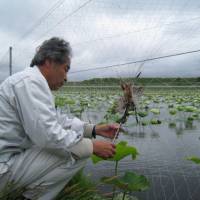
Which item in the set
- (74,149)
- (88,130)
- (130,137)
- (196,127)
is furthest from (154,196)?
(196,127)

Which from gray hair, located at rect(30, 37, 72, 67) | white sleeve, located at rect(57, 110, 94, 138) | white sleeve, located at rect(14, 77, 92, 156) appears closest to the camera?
white sleeve, located at rect(14, 77, 92, 156)

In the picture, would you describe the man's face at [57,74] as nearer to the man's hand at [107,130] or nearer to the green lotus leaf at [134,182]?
the man's hand at [107,130]

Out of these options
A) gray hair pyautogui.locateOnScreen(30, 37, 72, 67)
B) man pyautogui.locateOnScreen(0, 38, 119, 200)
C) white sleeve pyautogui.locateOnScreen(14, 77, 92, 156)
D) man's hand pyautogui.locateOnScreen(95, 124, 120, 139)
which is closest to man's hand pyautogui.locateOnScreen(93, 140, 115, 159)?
man pyautogui.locateOnScreen(0, 38, 119, 200)

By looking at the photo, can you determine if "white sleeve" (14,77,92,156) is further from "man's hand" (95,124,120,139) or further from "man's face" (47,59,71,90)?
"man's hand" (95,124,120,139)

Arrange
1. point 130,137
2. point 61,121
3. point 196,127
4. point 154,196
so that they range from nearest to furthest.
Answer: point 61,121
point 154,196
point 130,137
point 196,127

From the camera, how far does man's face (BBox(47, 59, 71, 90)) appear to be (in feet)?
7.78

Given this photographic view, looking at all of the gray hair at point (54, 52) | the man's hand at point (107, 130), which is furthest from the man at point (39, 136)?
the man's hand at point (107, 130)

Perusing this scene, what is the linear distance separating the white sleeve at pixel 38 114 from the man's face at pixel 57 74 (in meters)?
0.19

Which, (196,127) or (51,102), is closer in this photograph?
(51,102)

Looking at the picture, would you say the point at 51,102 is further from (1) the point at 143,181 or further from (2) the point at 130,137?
(2) the point at 130,137

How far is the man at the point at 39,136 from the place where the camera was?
7.01ft

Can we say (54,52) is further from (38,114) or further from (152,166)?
(152,166)

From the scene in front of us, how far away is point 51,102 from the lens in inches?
87.0

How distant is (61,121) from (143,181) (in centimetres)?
70
